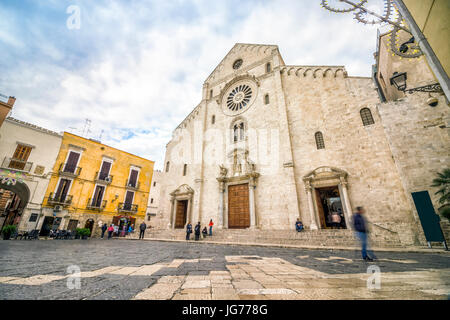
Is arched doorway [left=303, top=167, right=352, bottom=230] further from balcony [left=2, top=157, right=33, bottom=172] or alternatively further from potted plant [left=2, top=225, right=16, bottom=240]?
balcony [left=2, top=157, right=33, bottom=172]

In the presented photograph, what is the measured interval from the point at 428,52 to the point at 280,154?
996 cm

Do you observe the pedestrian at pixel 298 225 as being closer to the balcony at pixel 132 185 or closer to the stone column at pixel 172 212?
the stone column at pixel 172 212

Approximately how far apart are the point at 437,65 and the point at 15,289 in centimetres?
593

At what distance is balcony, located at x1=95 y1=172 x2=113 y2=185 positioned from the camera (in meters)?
18.1

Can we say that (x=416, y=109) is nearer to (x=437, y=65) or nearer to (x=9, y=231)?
(x=437, y=65)

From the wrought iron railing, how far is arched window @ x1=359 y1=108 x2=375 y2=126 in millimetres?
22561

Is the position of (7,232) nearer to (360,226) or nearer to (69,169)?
(69,169)

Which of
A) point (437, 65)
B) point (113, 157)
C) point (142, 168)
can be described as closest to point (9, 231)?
point (113, 157)

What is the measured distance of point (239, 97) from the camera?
16.9 m

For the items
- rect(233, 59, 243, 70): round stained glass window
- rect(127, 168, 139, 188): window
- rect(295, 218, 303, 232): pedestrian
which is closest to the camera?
rect(295, 218, 303, 232): pedestrian

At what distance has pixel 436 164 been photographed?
26.2ft

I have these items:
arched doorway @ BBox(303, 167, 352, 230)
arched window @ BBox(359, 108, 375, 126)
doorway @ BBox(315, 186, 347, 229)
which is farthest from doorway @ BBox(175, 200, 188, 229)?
arched window @ BBox(359, 108, 375, 126)

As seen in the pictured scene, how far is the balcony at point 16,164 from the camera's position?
13559 millimetres

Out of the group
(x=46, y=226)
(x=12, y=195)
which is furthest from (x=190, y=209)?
(x=12, y=195)
